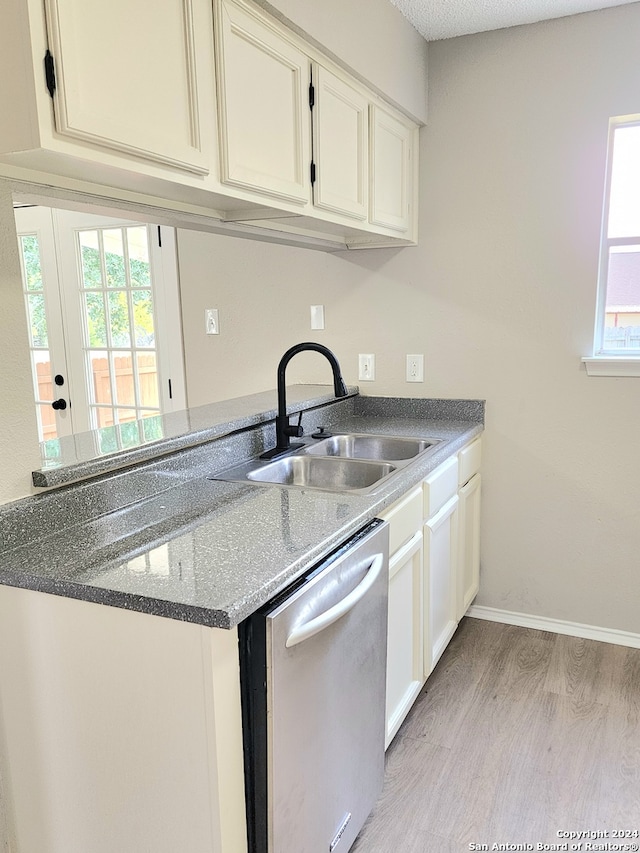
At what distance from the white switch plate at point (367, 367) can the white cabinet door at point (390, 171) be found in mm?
581

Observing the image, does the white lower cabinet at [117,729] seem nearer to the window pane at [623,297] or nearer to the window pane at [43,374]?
the window pane at [623,297]

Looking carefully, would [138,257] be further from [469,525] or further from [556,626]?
[556,626]

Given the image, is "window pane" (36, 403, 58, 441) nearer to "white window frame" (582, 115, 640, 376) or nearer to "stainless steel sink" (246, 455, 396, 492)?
"stainless steel sink" (246, 455, 396, 492)

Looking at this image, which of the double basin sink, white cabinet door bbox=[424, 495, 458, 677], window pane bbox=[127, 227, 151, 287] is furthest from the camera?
window pane bbox=[127, 227, 151, 287]

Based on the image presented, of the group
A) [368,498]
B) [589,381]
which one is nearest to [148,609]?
[368,498]

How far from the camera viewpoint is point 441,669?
99.0 inches

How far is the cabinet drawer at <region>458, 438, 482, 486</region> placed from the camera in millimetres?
2512

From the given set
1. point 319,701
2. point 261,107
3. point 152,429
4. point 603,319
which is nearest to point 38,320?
point 152,429

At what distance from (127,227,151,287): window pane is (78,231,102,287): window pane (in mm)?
250

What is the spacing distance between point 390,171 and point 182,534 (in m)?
1.70

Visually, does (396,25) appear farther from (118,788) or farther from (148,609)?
(118,788)

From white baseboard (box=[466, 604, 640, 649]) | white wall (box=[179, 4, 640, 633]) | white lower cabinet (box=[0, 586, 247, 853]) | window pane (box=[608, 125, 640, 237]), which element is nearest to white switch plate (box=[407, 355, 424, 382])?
white wall (box=[179, 4, 640, 633])

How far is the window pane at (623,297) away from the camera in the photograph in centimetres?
253

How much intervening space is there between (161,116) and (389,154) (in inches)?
53.0
